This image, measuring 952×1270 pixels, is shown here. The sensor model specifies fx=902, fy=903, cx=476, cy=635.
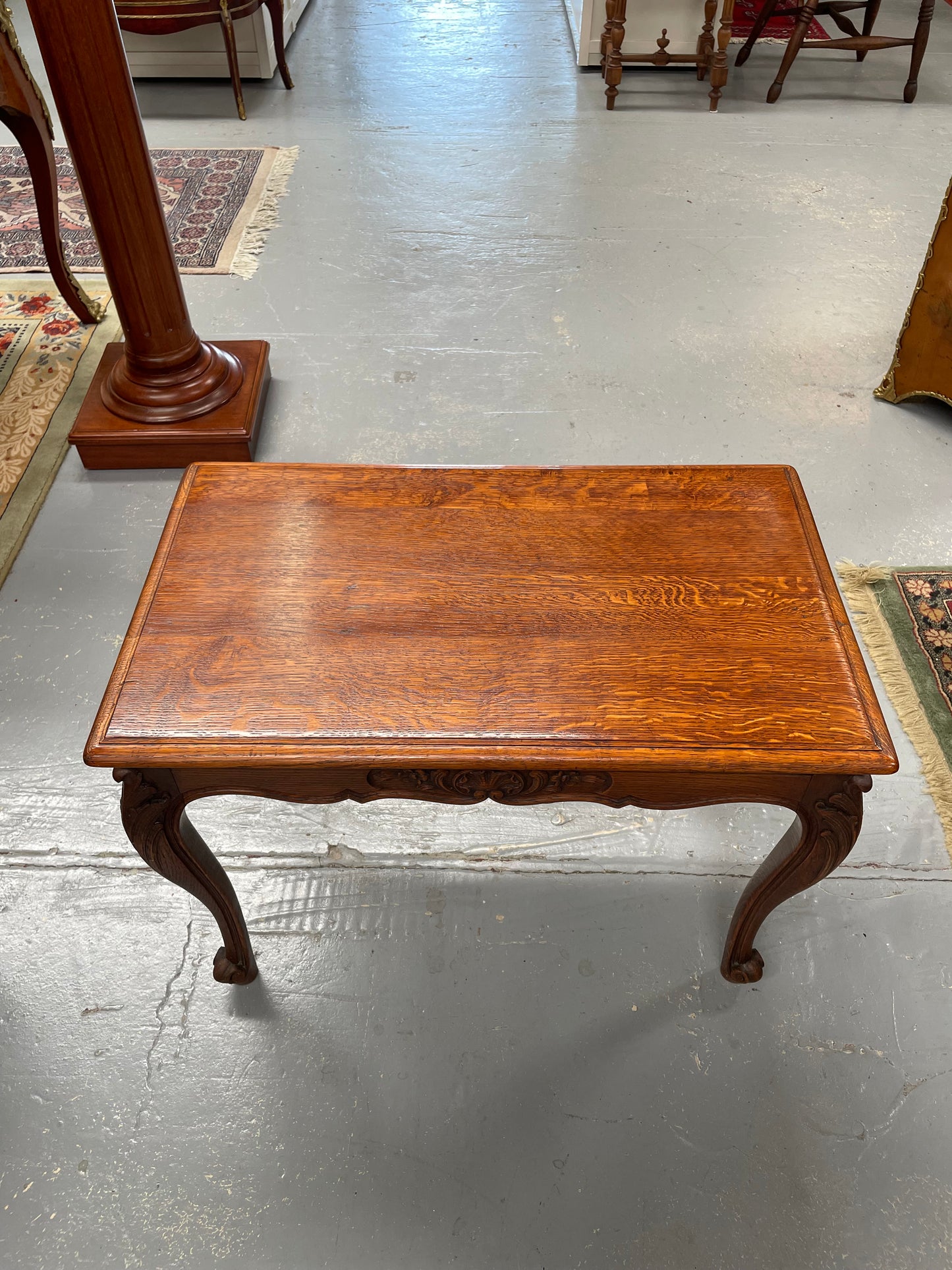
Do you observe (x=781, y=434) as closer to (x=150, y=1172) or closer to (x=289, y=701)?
(x=289, y=701)

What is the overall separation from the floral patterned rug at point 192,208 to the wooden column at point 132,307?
2.64 ft

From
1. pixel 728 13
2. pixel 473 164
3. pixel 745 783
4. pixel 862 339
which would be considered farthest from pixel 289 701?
pixel 728 13

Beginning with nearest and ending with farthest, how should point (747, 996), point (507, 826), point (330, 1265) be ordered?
point (330, 1265), point (747, 996), point (507, 826)

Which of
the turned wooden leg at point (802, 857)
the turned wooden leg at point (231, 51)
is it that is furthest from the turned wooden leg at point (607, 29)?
the turned wooden leg at point (802, 857)

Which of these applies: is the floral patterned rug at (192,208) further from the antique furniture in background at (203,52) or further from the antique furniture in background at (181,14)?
the antique furniture in background at (203,52)

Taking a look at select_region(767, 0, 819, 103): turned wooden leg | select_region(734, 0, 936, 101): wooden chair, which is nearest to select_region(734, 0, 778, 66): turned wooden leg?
select_region(734, 0, 936, 101): wooden chair

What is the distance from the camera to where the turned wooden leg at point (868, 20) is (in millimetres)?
4609

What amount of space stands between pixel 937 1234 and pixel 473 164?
160 inches

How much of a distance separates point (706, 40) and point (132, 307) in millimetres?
3570

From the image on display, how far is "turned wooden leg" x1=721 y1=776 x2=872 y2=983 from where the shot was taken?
4.04ft

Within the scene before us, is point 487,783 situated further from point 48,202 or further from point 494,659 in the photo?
point 48,202

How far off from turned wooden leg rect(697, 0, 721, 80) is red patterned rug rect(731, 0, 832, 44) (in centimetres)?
68

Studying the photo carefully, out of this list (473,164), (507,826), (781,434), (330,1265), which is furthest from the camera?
(473,164)

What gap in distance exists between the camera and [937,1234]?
1359mm
